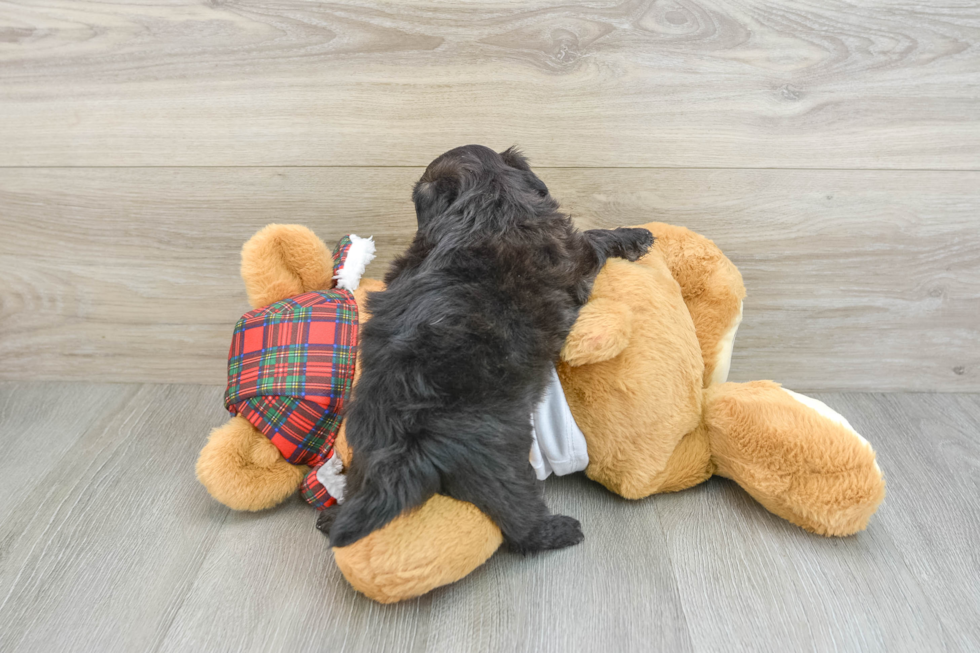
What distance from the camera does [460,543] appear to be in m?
0.65

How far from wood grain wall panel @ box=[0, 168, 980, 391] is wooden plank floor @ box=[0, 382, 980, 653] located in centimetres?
19

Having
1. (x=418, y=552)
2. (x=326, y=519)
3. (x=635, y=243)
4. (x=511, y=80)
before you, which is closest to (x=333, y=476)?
(x=326, y=519)

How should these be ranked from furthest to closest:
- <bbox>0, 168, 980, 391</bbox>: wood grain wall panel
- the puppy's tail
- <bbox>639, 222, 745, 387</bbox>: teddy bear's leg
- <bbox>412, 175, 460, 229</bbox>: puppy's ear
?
<bbox>0, 168, 980, 391</bbox>: wood grain wall panel < <bbox>639, 222, 745, 387</bbox>: teddy bear's leg < <bbox>412, 175, 460, 229</bbox>: puppy's ear < the puppy's tail

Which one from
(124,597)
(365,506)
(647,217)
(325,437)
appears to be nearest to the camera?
(365,506)

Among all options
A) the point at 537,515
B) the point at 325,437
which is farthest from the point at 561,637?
the point at 325,437

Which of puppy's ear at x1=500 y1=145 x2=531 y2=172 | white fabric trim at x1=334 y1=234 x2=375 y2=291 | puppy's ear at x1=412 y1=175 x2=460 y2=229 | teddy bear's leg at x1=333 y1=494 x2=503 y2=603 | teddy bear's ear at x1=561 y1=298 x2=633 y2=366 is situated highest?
puppy's ear at x1=500 y1=145 x2=531 y2=172

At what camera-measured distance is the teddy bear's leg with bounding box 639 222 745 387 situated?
838 mm

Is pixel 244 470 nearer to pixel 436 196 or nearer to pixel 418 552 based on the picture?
pixel 418 552

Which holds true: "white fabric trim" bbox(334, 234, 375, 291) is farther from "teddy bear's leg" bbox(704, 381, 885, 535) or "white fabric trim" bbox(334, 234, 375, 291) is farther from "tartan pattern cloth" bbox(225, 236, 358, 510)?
A: "teddy bear's leg" bbox(704, 381, 885, 535)

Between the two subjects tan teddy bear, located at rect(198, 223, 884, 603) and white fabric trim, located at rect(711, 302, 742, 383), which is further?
white fabric trim, located at rect(711, 302, 742, 383)

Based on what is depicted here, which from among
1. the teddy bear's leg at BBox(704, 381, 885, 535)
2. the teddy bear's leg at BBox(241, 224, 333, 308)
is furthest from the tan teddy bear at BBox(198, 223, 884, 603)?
the teddy bear's leg at BBox(241, 224, 333, 308)

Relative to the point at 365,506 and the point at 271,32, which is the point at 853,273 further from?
the point at 271,32

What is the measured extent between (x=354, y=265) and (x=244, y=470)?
31cm

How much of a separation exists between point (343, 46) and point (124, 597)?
75cm
